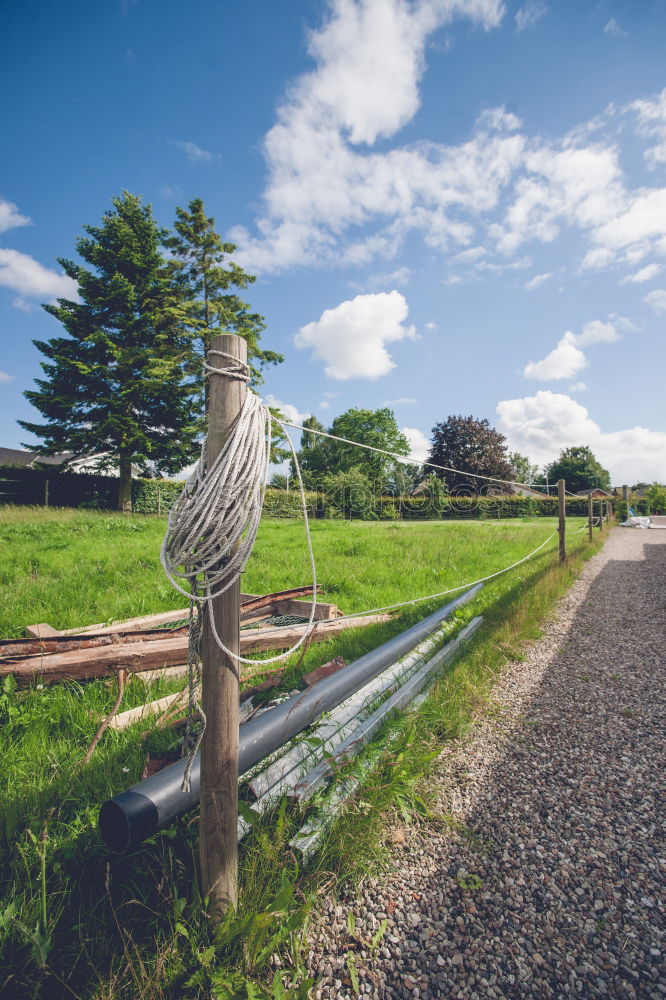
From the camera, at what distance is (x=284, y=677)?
3.54 metres

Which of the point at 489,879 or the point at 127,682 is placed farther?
the point at 127,682

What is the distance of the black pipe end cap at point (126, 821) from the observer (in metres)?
1.62

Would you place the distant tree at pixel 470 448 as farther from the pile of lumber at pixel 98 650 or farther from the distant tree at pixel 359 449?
the pile of lumber at pixel 98 650

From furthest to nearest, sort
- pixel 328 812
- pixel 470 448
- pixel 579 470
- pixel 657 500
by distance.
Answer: pixel 579 470 → pixel 470 448 → pixel 657 500 → pixel 328 812

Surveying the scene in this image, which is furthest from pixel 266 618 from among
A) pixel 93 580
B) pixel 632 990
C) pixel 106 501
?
pixel 106 501

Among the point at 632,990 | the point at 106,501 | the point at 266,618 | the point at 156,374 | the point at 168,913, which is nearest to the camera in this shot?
the point at 632,990

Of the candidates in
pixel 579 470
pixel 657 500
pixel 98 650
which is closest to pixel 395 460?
pixel 98 650

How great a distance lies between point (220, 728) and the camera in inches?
61.6

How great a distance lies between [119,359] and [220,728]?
25602 millimetres

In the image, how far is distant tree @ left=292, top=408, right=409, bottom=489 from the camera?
142ft

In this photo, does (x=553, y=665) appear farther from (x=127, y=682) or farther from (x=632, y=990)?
(x=127, y=682)

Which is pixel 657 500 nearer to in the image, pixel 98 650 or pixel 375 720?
pixel 375 720

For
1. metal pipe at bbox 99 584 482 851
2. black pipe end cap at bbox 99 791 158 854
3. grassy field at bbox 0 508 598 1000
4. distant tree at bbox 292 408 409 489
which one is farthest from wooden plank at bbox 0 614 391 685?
distant tree at bbox 292 408 409 489

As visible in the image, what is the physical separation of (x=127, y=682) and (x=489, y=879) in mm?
2788
